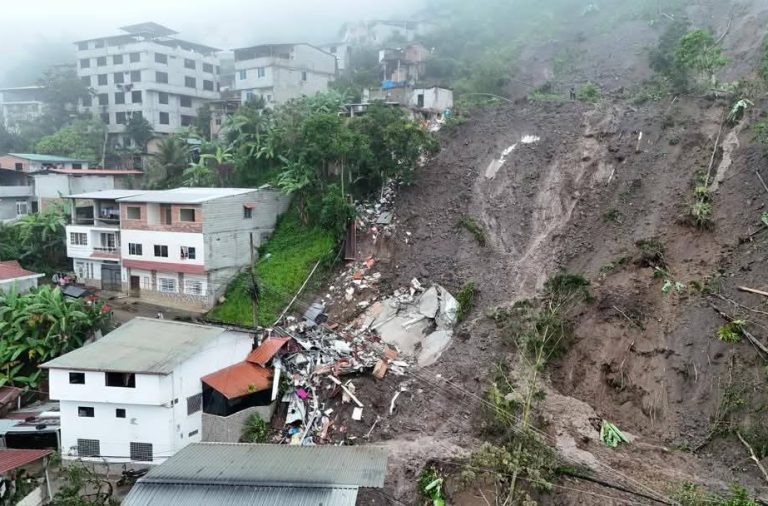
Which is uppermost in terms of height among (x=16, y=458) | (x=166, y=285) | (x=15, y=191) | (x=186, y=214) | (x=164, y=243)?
(x=15, y=191)

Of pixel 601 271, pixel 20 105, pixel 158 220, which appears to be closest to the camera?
pixel 601 271

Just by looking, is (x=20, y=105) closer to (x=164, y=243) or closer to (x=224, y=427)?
(x=164, y=243)

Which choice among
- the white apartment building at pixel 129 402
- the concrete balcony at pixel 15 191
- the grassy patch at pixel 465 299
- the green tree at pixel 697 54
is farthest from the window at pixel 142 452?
the green tree at pixel 697 54

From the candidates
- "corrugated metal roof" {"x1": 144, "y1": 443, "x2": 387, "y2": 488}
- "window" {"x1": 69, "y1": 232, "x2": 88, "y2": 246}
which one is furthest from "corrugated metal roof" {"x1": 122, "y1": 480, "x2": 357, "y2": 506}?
"window" {"x1": 69, "y1": 232, "x2": 88, "y2": 246}

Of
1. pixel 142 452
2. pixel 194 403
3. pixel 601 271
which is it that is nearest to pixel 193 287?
pixel 194 403

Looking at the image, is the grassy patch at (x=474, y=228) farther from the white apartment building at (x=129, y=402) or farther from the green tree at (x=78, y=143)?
the green tree at (x=78, y=143)

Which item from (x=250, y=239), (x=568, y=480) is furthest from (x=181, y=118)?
(x=568, y=480)

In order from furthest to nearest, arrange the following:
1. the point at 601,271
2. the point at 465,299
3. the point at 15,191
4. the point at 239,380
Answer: the point at 15,191
the point at 465,299
the point at 601,271
the point at 239,380
